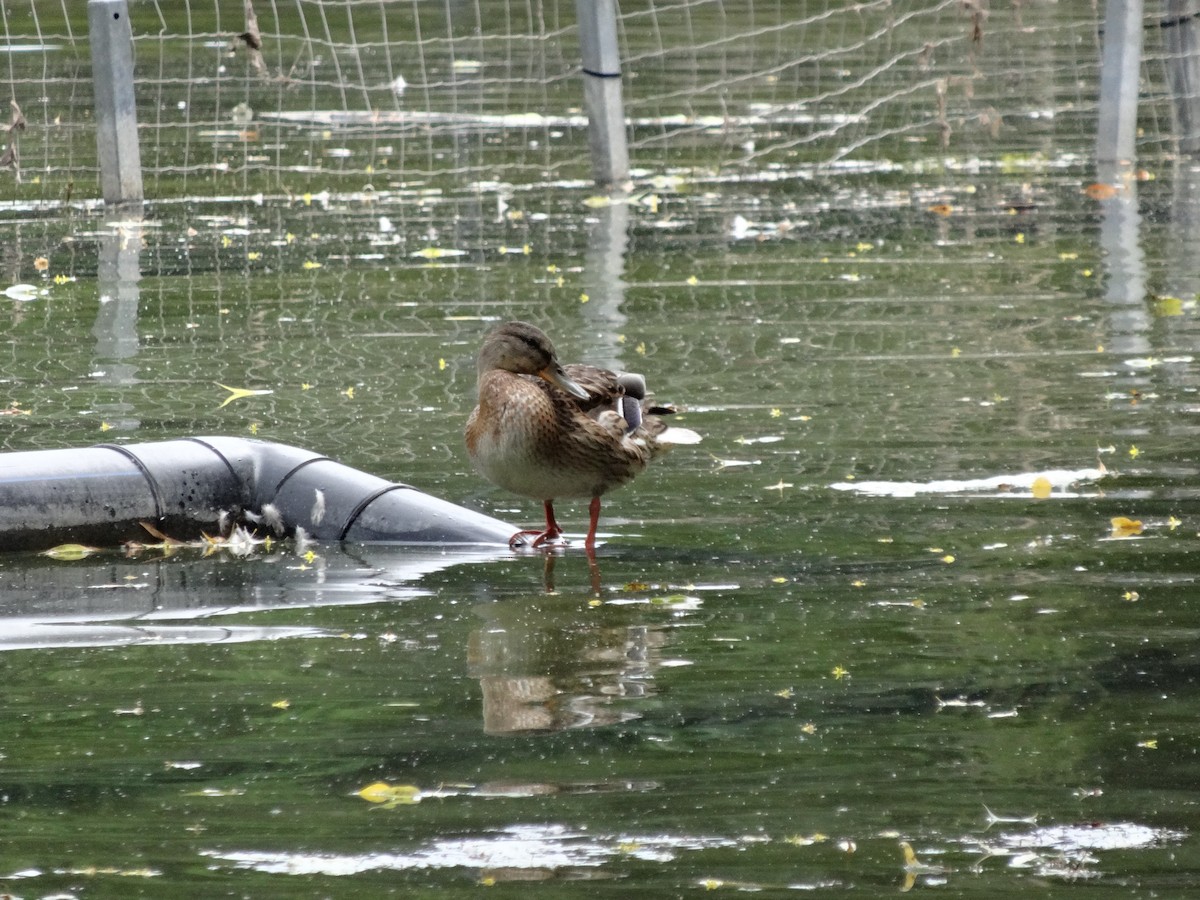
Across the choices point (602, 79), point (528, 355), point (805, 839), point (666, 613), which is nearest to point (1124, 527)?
point (666, 613)

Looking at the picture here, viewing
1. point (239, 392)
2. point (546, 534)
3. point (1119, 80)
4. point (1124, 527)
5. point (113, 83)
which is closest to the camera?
point (1124, 527)

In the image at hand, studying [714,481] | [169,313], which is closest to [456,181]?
[169,313]

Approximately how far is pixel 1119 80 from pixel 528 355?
9721 mm

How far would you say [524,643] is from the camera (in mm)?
5395

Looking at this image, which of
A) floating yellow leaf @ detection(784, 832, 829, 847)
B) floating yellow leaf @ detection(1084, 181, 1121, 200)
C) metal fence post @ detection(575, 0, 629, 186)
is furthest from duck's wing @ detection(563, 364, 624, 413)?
floating yellow leaf @ detection(1084, 181, 1121, 200)

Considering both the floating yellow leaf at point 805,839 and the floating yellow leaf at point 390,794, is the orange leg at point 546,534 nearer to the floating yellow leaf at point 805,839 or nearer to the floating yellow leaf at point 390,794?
the floating yellow leaf at point 390,794

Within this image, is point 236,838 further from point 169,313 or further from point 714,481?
point 169,313

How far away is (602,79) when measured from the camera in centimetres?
1450

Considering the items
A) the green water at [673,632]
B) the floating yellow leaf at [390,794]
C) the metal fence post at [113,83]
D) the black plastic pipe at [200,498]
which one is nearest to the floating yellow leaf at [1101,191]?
the green water at [673,632]

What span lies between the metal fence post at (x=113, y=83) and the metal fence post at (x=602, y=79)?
119 inches

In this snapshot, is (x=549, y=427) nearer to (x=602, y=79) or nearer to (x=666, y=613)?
(x=666, y=613)

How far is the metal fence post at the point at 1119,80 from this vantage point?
49.8ft

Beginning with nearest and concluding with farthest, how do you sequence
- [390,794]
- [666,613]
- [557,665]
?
[390,794]
[557,665]
[666,613]

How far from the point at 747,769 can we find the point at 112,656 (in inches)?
70.6
